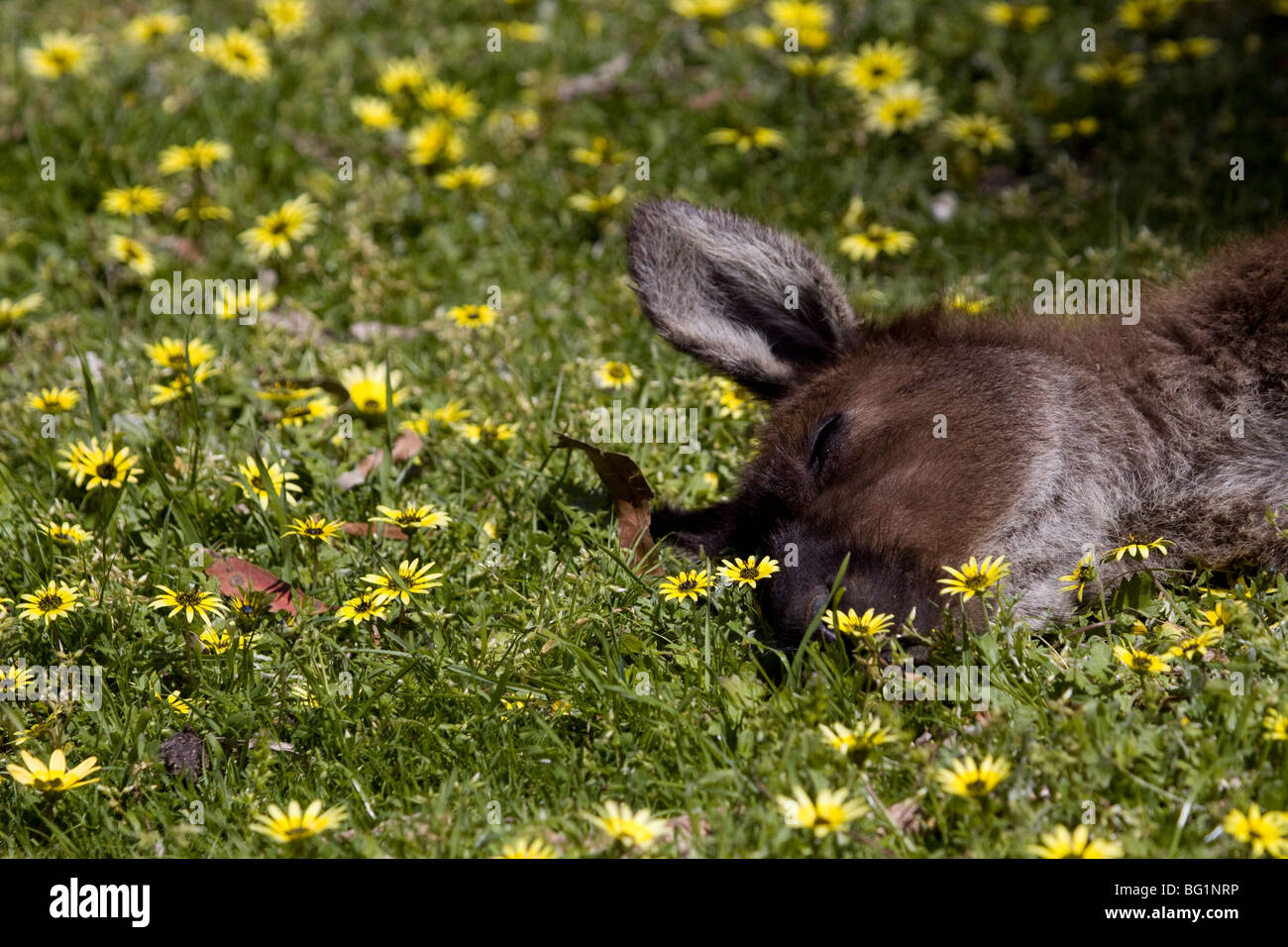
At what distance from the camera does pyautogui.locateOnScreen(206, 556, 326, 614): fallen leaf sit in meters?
4.74

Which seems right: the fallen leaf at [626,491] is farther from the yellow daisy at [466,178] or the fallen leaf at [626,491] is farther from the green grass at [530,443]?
the yellow daisy at [466,178]

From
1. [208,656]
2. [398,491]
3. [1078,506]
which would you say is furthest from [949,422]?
[208,656]

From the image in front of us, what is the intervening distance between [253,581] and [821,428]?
207cm

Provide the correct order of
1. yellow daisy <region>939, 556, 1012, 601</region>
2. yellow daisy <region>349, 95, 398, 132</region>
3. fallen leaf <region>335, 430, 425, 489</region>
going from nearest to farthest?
yellow daisy <region>939, 556, 1012, 601</region> → fallen leaf <region>335, 430, 425, 489</region> → yellow daisy <region>349, 95, 398, 132</region>

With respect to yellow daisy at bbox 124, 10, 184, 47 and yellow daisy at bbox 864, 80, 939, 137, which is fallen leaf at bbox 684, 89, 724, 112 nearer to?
yellow daisy at bbox 864, 80, 939, 137

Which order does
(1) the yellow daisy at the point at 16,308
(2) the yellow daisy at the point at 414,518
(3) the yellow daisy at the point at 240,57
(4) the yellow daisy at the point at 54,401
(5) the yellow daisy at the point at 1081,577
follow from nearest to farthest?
1. (5) the yellow daisy at the point at 1081,577
2. (2) the yellow daisy at the point at 414,518
3. (4) the yellow daisy at the point at 54,401
4. (1) the yellow daisy at the point at 16,308
5. (3) the yellow daisy at the point at 240,57

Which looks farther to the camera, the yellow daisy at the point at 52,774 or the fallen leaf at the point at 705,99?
the fallen leaf at the point at 705,99

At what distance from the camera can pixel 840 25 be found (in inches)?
340

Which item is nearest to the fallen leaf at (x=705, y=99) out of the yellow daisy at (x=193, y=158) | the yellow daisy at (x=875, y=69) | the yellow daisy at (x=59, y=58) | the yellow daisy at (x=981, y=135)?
the yellow daisy at (x=875, y=69)

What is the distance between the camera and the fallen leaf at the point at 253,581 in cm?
474

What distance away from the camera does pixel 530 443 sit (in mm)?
5656

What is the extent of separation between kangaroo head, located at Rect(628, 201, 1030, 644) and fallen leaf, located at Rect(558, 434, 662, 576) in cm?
9

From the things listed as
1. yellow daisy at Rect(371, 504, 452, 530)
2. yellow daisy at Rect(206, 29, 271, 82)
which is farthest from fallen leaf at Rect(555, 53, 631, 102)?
yellow daisy at Rect(371, 504, 452, 530)

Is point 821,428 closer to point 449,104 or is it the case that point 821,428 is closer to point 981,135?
point 981,135
